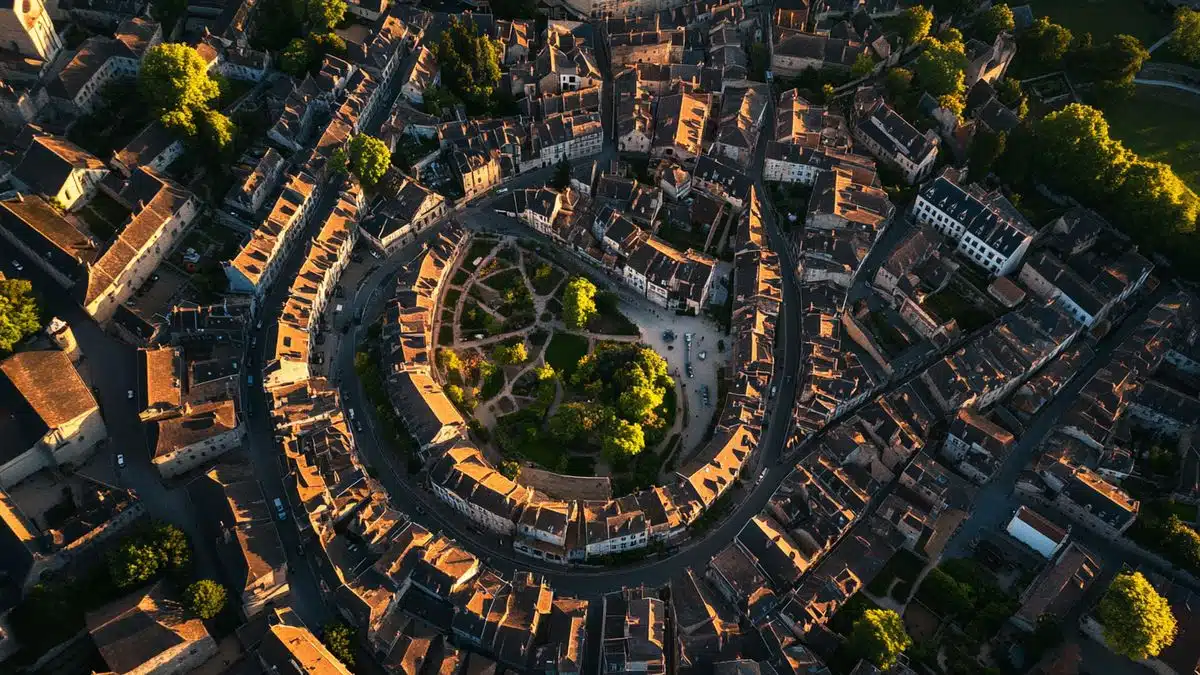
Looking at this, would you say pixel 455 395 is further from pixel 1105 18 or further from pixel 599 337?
pixel 1105 18

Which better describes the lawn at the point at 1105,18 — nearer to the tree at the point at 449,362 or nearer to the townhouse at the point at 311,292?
the tree at the point at 449,362

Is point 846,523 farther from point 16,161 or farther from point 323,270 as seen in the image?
point 16,161

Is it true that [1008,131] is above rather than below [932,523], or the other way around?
above

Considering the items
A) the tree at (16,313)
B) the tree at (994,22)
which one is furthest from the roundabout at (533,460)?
the tree at (994,22)

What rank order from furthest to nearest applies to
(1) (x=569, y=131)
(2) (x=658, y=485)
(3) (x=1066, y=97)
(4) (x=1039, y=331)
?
(3) (x=1066, y=97), (1) (x=569, y=131), (4) (x=1039, y=331), (2) (x=658, y=485)

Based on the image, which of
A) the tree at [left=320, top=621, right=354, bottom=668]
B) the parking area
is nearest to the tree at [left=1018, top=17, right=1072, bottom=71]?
the parking area

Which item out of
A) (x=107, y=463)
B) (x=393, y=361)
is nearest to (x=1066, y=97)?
(x=393, y=361)

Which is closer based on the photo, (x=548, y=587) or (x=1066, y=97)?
(x=548, y=587)

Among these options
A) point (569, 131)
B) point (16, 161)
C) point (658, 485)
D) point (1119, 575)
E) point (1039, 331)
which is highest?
point (569, 131)
